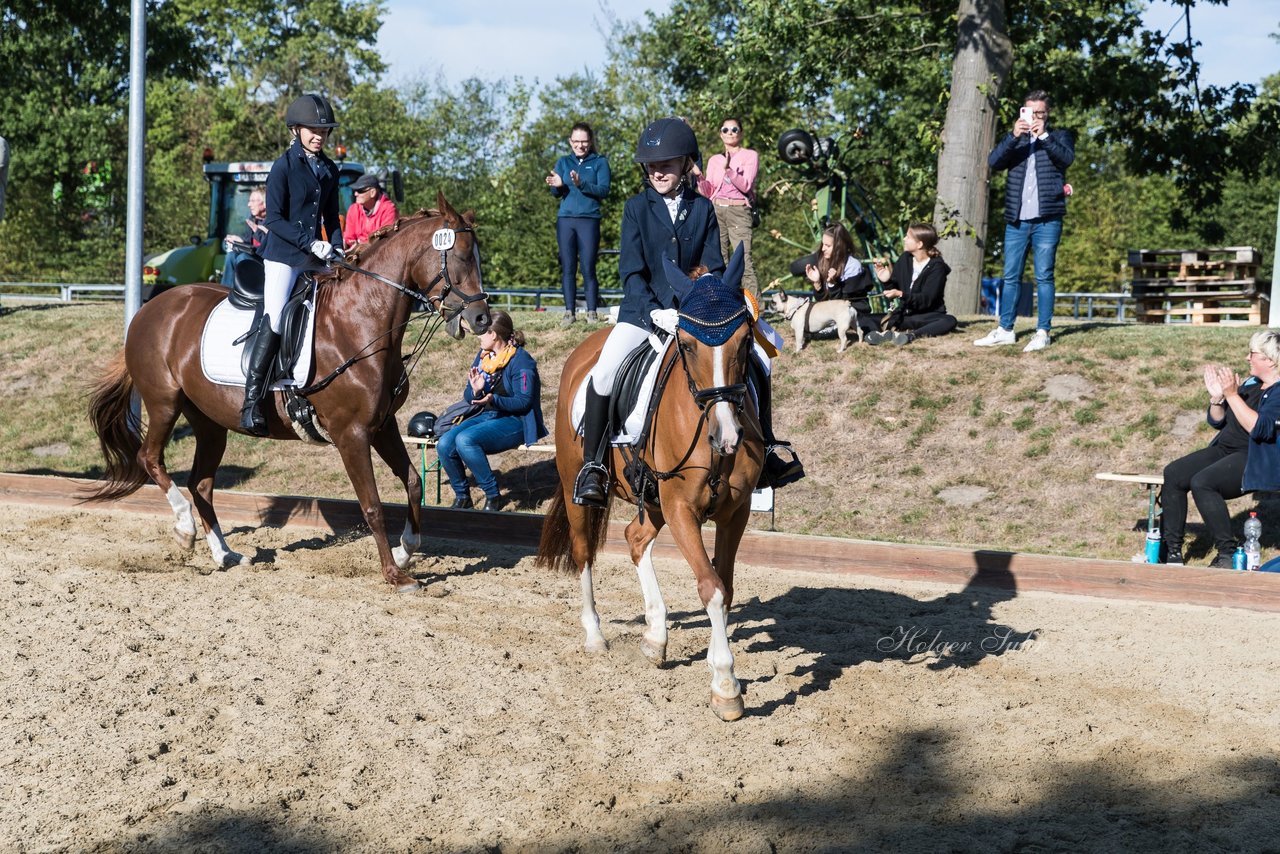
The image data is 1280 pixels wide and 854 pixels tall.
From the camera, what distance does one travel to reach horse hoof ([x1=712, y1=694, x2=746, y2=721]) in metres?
5.96

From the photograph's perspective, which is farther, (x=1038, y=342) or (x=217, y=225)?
(x=217, y=225)

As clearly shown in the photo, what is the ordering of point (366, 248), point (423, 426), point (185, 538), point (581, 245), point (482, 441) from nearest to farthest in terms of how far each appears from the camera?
point (366, 248), point (185, 538), point (482, 441), point (423, 426), point (581, 245)

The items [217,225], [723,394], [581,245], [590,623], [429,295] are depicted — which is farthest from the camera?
[217,225]

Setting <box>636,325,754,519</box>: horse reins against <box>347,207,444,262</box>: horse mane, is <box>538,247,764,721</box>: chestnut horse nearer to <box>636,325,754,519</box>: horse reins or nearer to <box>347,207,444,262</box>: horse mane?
<box>636,325,754,519</box>: horse reins

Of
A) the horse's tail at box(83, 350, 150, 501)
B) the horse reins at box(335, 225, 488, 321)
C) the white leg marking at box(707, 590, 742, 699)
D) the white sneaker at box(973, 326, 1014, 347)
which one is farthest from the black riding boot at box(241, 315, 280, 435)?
the white sneaker at box(973, 326, 1014, 347)

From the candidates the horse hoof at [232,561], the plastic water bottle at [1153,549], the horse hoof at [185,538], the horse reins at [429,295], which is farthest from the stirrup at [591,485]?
the plastic water bottle at [1153,549]

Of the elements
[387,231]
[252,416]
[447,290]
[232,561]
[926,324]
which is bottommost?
[232,561]

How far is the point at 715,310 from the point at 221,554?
196 inches

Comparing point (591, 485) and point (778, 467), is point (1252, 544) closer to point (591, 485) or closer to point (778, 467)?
point (778, 467)

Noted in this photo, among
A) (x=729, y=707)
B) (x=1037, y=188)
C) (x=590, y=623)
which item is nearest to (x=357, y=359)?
(x=590, y=623)

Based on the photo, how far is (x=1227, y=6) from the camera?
714 inches

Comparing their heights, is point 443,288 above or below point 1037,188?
below

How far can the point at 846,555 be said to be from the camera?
9055mm

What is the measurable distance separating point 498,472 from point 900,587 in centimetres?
516
